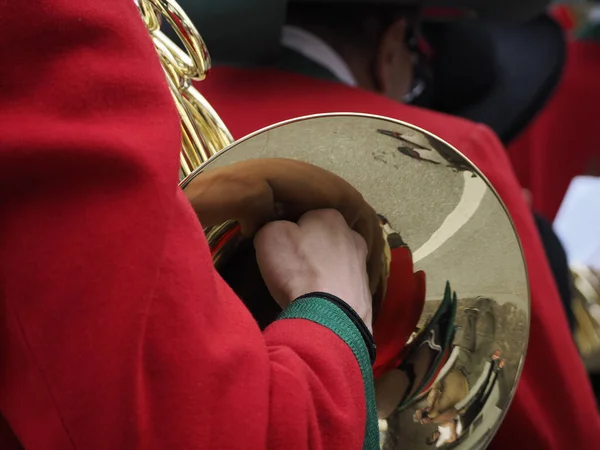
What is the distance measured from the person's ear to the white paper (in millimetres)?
861

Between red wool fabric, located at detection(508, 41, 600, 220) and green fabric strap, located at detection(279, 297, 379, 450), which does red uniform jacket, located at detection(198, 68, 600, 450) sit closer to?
green fabric strap, located at detection(279, 297, 379, 450)

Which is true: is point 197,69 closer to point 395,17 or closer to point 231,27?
point 231,27

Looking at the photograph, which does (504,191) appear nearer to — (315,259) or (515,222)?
(515,222)

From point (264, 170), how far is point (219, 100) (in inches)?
15.4

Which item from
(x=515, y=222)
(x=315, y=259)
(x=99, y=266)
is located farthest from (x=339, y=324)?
(x=515, y=222)

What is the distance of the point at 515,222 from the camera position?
40.1 inches

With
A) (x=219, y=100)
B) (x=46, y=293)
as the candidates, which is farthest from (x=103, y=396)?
(x=219, y=100)

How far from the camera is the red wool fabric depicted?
246cm

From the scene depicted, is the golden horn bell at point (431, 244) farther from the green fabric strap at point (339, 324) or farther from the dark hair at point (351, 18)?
the dark hair at point (351, 18)

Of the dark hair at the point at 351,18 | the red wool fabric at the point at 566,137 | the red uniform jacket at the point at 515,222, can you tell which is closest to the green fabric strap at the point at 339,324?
the red uniform jacket at the point at 515,222

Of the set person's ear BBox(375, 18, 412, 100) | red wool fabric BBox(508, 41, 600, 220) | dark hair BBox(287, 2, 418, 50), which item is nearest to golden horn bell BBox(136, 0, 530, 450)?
dark hair BBox(287, 2, 418, 50)

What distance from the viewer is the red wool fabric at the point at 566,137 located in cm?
246

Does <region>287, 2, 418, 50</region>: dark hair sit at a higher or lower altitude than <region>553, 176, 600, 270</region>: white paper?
higher

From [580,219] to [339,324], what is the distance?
185 centimetres
